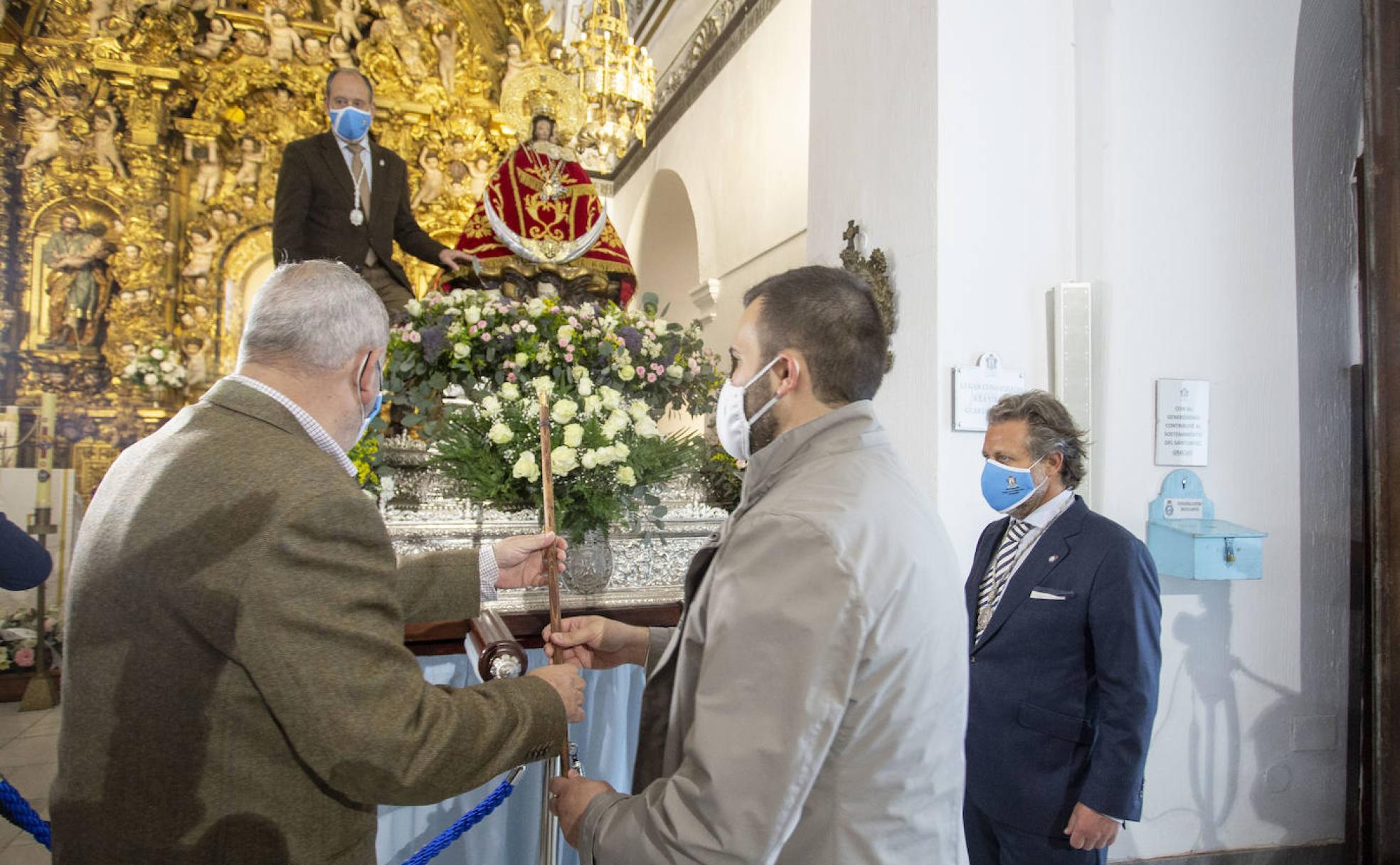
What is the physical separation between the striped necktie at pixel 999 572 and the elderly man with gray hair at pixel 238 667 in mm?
1710

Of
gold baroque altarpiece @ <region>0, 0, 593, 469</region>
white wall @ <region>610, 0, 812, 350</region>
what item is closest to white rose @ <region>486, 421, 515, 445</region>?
white wall @ <region>610, 0, 812, 350</region>

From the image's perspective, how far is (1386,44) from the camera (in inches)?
127

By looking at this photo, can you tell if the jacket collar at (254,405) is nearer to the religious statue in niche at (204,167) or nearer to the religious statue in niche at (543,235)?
the religious statue in niche at (543,235)

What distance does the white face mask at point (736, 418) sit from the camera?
156 cm

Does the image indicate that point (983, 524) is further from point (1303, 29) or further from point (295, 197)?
point (295, 197)

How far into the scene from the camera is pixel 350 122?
13.6 ft

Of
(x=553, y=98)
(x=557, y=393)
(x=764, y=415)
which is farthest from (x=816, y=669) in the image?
(x=553, y=98)

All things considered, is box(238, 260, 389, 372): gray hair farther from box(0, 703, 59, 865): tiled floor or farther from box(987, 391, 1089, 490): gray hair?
box(0, 703, 59, 865): tiled floor

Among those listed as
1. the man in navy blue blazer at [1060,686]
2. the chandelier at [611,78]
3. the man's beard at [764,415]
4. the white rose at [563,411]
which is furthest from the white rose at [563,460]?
the chandelier at [611,78]

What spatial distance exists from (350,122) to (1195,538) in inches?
164

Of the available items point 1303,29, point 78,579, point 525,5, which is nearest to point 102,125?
point 525,5

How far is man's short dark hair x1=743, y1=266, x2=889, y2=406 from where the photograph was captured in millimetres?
1514

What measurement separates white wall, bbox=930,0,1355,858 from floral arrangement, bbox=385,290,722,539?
3.68 feet

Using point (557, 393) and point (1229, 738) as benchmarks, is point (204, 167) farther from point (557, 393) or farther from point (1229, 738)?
point (1229, 738)
